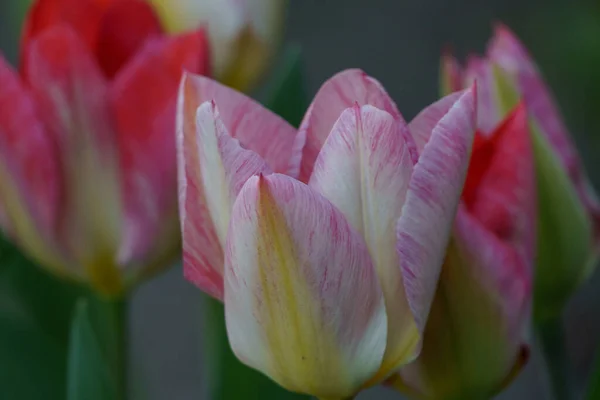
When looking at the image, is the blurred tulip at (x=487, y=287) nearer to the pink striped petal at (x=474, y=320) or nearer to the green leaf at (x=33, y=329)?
the pink striped petal at (x=474, y=320)

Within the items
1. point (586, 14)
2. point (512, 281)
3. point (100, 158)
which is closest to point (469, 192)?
point (512, 281)

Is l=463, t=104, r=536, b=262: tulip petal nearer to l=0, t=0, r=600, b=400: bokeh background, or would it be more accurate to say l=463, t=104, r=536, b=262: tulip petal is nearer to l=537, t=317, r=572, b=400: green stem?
l=537, t=317, r=572, b=400: green stem

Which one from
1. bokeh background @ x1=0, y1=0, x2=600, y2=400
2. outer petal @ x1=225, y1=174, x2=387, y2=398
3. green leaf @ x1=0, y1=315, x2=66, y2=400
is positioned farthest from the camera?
bokeh background @ x1=0, y1=0, x2=600, y2=400

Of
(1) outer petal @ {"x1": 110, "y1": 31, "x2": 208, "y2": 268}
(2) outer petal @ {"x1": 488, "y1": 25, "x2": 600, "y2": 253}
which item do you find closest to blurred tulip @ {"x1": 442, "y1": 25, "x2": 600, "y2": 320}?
(2) outer petal @ {"x1": 488, "y1": 25, "x2": 600, "y2": 253}

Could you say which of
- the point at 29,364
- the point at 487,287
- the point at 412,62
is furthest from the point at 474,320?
the point at 412,62

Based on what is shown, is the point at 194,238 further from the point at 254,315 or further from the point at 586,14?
the point at 586,14

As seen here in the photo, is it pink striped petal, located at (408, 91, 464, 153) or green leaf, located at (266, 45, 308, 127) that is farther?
green leaf, located at (266, 45, 308, 127)

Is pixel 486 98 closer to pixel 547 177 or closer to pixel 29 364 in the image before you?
pixel 547 177
